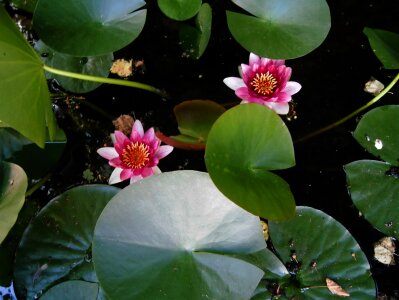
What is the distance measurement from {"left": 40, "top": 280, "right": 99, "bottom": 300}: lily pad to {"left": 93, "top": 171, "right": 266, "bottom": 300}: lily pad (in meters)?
0.16

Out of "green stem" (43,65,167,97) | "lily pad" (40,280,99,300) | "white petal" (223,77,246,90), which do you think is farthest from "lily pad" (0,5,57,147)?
"white petal" (223,77,246,90)

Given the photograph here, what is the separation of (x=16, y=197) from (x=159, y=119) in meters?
0.67

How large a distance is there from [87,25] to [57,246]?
0.79 metres

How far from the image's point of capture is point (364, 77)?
6.14 ft

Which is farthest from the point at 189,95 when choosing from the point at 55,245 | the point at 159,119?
the point at 55,245

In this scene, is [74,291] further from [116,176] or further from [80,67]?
[80,67]

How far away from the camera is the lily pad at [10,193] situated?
53.1 inches

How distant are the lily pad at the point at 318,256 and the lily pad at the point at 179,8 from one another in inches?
33.3

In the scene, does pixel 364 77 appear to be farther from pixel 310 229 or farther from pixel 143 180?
pixel 143 180

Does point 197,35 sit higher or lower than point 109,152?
higher

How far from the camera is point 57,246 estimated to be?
152 centimetres

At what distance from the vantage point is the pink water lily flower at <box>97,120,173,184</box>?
152cm

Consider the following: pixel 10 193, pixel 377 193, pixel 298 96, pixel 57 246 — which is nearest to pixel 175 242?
pixel 57 246

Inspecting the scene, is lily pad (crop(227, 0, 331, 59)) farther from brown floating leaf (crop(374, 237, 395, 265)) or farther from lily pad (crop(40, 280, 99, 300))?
lily pad (crop(40, 280, 99, 300))
